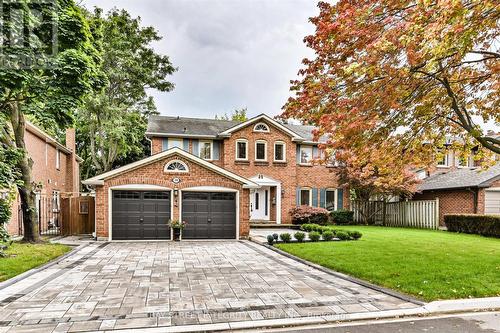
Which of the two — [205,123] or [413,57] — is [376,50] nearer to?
[413,57]

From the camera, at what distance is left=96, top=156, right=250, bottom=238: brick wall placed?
47.4ft

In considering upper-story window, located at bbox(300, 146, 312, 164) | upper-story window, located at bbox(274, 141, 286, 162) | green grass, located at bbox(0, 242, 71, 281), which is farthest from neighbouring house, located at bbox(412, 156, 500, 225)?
green grass, located at bbox(0, 242, 71, 281)

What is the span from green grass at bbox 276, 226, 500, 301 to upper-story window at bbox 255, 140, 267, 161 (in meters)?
9.52

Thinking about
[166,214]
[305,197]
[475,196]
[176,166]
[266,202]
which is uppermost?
[176,166]

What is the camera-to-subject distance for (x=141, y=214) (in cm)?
1480

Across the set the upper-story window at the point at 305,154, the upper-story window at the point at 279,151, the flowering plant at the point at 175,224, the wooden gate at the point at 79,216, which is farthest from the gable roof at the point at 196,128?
the flowering plant at the point at 175,224

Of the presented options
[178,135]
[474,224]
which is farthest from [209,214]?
[474,224]

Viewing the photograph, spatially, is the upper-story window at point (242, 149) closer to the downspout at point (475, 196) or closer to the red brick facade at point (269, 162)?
the red brick facade at point (269, 162)

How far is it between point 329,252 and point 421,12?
742 cm

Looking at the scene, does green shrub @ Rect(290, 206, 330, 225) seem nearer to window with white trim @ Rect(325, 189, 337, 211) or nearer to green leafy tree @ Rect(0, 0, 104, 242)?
window with white trim @ Rect(325, 189, 337, 211)

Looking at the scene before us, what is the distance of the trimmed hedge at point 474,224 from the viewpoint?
15.4 m

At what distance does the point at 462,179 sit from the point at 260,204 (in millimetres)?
12203

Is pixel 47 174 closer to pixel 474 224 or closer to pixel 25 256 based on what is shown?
pixel 25 256

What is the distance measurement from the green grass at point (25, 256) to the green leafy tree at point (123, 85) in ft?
45.0
